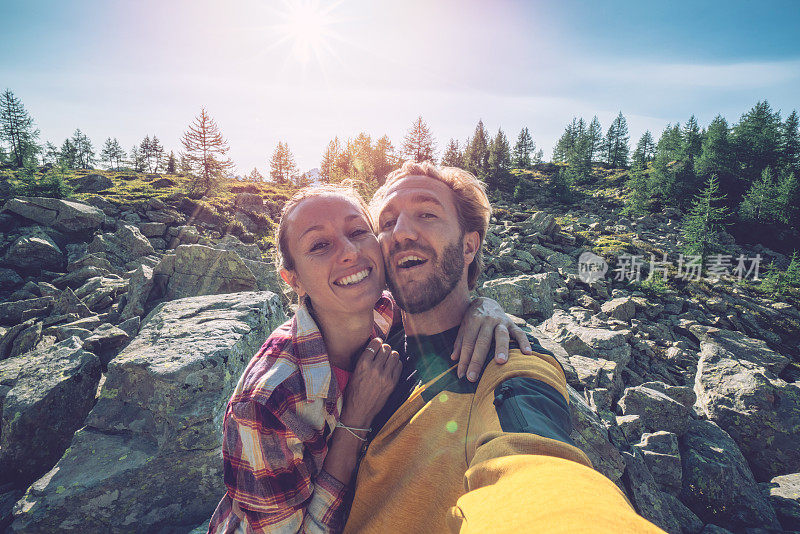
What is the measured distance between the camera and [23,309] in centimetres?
980

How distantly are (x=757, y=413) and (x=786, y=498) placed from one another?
1.74 m

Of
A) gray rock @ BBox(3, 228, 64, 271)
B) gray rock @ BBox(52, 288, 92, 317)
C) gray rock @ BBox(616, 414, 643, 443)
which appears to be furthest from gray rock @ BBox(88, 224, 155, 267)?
gray rock @ BBox(616, 414, 643, 443)

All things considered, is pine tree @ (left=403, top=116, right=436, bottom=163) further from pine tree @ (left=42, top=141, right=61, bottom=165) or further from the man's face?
pine tree @ (left=42, top=141, right=61, bottom=165)

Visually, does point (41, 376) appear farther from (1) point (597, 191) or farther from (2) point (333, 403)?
(1) point (597, 191)

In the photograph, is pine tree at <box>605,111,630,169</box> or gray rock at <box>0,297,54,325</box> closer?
gray rock at <box>0,297,54,325</box>

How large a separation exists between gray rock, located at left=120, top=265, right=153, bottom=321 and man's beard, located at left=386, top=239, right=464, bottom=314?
8227 mm

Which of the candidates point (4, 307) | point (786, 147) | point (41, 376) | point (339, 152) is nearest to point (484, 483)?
point (41, 376)

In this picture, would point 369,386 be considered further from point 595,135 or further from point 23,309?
point 595,135

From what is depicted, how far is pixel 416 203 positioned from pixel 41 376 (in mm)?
5974

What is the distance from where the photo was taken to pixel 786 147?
49.0 m

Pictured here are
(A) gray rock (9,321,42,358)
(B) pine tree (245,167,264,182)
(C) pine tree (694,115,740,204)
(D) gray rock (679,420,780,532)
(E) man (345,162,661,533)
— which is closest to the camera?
(E) man (345,162,661,533)

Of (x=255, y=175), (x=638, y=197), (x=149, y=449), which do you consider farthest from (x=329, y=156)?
(x=149, y=449)

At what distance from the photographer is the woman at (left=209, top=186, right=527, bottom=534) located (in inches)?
82.7

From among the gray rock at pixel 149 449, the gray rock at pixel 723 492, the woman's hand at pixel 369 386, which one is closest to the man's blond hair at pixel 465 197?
the woman's hand at pixel 369 386
